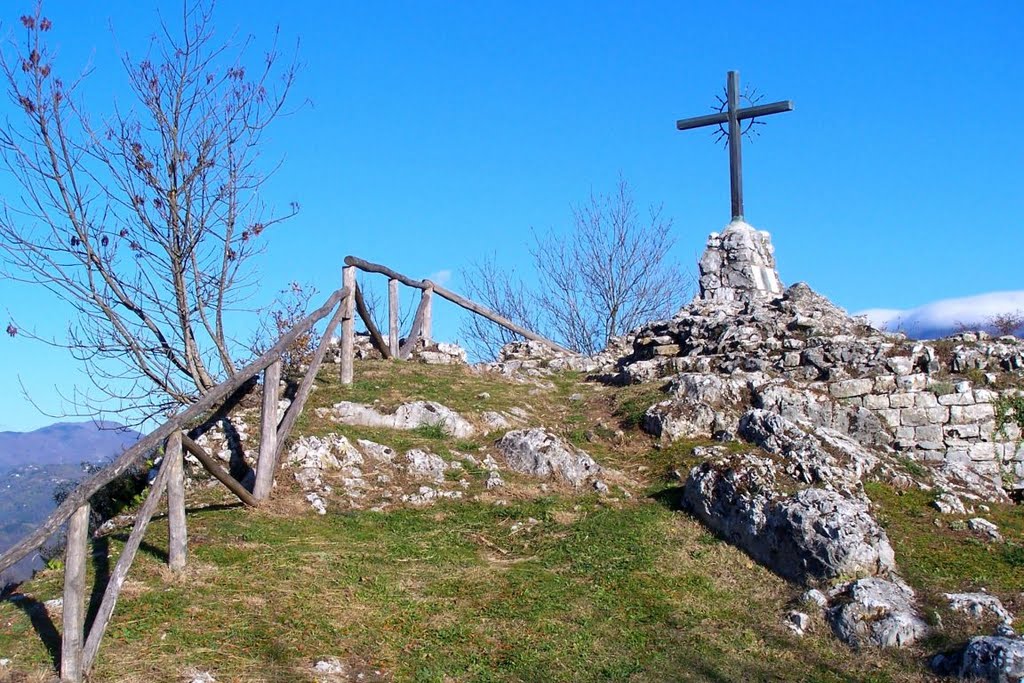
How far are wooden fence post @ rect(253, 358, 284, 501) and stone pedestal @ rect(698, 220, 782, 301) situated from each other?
31.9 ft

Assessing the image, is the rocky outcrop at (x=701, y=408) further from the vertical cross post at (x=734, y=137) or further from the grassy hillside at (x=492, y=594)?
the vertical cross post at (x=734, y=137)

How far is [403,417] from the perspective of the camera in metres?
11.3

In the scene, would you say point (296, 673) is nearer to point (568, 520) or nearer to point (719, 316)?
point (568, 520)

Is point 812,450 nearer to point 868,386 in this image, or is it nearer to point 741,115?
point 868,386

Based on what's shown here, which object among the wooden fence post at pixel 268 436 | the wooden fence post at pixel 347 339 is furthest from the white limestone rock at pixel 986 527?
the wooden fence post at pixel 347 339

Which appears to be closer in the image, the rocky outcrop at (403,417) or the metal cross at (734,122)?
the rocky outcrop at (403,417)

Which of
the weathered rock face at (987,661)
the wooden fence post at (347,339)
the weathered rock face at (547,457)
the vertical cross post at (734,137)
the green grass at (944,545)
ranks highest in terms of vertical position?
the vertical cross post at (734,137)

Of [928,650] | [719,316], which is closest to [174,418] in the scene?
[928,650]

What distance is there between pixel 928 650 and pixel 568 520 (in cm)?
337

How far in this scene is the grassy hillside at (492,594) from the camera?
6410 mm

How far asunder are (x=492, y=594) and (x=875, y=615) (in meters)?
Answer: 2.88

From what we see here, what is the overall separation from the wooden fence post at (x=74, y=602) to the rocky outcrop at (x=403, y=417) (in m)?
5.08

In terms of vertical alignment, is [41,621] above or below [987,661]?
above

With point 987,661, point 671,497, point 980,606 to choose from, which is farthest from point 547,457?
point 987,661
